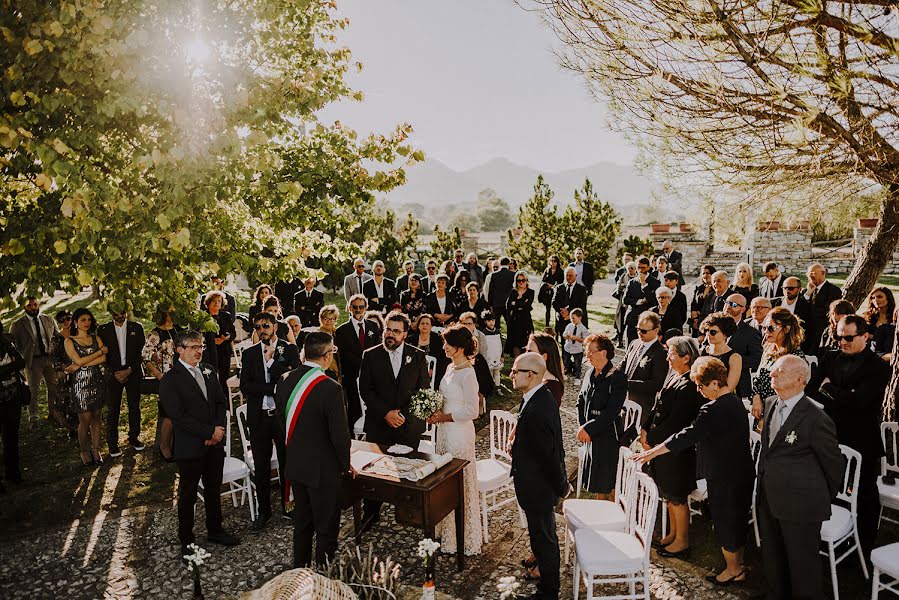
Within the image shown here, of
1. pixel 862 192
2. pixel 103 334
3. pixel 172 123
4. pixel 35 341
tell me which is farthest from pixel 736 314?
pixel 35 341

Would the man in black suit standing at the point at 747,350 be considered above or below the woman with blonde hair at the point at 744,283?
below

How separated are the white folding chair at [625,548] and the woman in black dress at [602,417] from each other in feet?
2.38

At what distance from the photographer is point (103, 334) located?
25.2ft

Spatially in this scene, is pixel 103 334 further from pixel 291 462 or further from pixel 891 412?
pixel 891 412

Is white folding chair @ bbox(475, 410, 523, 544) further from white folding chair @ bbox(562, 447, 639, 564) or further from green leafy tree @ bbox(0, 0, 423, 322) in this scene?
green leafy tree @ bbox(0, 0, 423, 322)

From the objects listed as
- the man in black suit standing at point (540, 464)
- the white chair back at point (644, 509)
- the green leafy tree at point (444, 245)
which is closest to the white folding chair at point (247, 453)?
the man in black suit standing at point (540, 464)

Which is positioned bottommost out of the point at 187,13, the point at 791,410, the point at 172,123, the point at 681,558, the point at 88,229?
the point at 681,558

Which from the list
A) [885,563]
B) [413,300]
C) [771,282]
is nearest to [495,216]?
[771,282]

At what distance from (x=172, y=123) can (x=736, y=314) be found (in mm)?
6910

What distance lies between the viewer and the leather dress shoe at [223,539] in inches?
222

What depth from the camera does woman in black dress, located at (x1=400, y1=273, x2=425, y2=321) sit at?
10523 mm

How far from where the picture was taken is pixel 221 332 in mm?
9211

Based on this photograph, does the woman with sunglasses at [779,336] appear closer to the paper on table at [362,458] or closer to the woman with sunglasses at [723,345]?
the woman with sunglasses at [723,345]

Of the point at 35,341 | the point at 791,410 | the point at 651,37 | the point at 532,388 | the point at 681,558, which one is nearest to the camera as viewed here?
the point at 791,410
